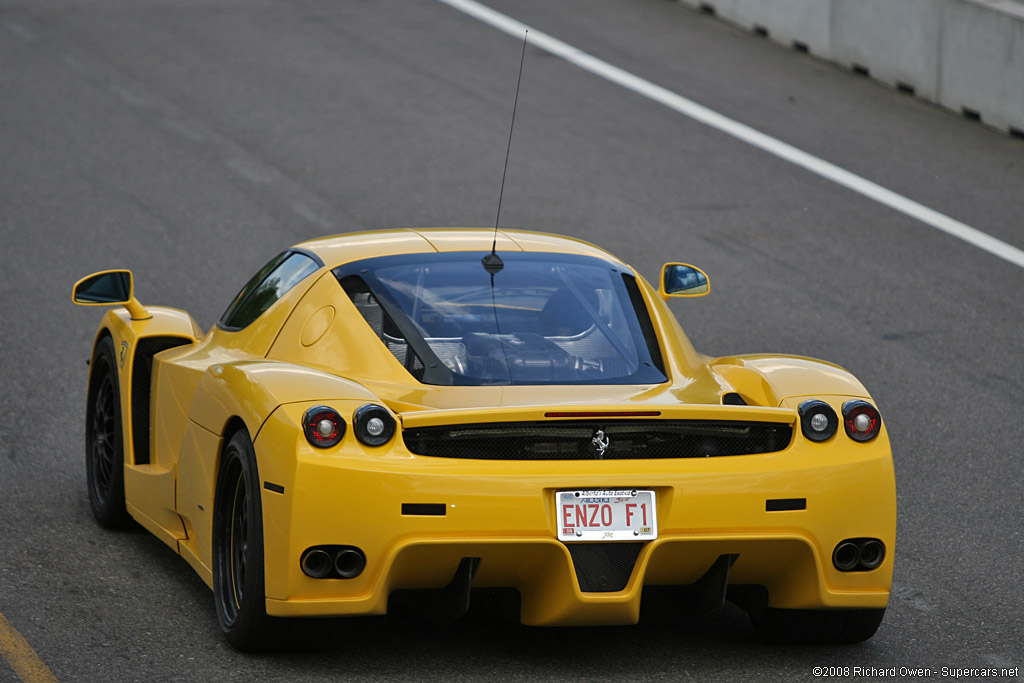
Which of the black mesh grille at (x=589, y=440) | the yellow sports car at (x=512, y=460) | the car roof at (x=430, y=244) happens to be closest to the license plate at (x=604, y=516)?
the yellow sports car at (x=512, y=460)

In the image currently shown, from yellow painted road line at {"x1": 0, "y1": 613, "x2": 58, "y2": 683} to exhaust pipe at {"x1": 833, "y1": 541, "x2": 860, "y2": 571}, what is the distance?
249 cm

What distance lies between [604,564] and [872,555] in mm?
947

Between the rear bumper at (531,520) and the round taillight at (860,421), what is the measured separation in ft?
0.23

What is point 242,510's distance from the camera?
5523 millimetres

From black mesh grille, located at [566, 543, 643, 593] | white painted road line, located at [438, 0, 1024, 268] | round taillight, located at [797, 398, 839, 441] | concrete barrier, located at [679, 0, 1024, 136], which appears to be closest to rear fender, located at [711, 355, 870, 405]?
round taillight, located at [797, 398, 839, 441]

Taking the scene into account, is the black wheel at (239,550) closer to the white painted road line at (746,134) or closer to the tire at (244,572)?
the tire at (244,572)

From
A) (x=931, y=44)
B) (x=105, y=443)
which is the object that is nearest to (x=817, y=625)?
(x=105, y=443)

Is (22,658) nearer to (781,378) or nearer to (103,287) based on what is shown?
(103,287)

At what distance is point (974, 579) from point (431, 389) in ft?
8.30

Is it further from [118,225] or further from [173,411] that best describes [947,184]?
[173,411]

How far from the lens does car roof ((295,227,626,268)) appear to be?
6.24 metres

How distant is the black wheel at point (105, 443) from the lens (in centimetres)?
693

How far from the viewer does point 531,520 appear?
4.99 metres

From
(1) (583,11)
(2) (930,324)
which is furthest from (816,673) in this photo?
(1) (583,11)
